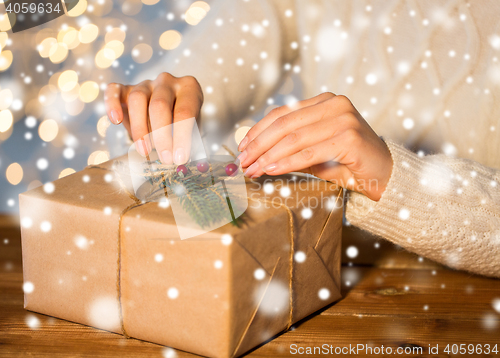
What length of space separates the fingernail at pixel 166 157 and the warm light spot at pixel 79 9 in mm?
840

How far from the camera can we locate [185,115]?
69 cm


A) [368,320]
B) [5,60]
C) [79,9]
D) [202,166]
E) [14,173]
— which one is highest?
[79,9]

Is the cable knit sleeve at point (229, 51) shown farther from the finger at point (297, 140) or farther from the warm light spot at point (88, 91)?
the finger at point (297, 140)

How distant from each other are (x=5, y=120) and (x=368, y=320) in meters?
1.12

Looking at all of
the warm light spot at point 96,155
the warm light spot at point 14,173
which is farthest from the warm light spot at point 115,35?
the warm light spot at point 14,173

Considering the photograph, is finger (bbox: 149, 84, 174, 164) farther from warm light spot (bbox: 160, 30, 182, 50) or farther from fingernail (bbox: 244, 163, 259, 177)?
warm light spot (bbox: 160, 30, 182, 50)

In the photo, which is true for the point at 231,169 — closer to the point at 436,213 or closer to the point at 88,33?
the point at 436,213

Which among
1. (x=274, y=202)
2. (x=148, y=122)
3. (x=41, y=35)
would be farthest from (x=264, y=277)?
(x=41, y=35)

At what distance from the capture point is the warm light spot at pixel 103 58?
1.27m

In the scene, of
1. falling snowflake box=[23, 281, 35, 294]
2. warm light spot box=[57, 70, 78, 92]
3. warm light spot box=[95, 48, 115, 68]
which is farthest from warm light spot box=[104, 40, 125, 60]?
falling snowflake box=[23, 281, 35, 294]

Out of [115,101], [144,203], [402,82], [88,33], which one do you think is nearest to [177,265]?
[144,203]

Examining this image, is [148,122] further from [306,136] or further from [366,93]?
[366,93]

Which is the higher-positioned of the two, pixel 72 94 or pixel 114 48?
pixel 114 48

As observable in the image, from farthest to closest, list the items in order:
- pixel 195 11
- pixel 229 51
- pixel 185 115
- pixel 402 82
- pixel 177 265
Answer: pixel 195 11 < pixel 229 51 < pixel 402 82 < pixel 185 115 < pixel 177 265
